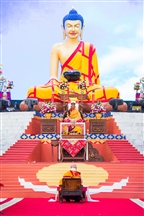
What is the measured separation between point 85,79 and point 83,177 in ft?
26.8

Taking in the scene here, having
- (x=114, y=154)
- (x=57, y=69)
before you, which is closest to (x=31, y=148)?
(x=114, y=154)

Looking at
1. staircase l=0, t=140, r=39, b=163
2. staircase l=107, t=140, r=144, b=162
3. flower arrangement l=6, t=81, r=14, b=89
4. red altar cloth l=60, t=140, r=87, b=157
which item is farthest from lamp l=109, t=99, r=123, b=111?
flower arrangement l=6, t=81, r=14, b=89

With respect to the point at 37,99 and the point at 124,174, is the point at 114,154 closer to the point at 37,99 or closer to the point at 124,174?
the point at 124,174

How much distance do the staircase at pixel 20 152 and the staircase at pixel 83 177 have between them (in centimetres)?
92

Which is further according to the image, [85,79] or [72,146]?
[85,79]

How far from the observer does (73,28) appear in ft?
49.8

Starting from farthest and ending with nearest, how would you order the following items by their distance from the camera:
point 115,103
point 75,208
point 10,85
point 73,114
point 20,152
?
point 10,85, point 115,103, point 73,114, point 20,152, point 75,208

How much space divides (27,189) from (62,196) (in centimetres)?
131

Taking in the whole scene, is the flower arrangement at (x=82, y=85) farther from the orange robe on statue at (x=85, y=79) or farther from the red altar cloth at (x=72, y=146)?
the red altar cloth at (x=72, y=146)

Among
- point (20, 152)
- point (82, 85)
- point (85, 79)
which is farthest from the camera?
point (85, 79)

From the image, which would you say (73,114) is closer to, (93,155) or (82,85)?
(93,155)

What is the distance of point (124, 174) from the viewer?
6.98 metres

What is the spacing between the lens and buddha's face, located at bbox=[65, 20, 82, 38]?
1518 centimetres

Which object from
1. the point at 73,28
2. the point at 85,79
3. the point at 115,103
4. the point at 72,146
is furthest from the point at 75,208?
the point at 73,28
